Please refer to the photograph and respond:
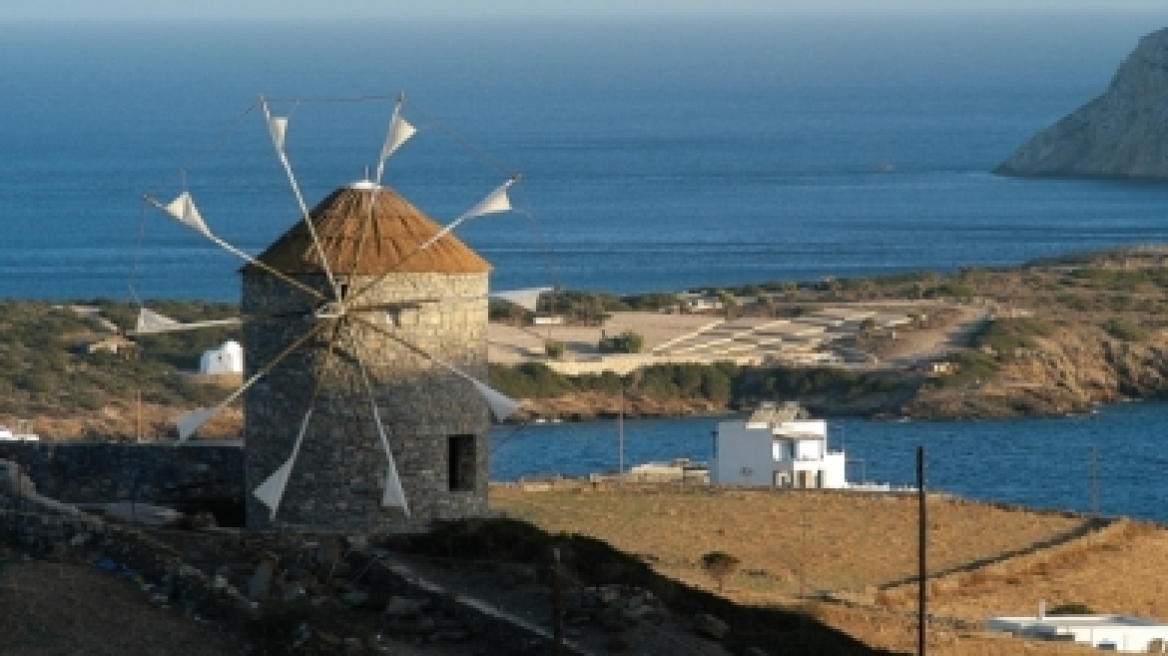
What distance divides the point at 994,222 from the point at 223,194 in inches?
1334

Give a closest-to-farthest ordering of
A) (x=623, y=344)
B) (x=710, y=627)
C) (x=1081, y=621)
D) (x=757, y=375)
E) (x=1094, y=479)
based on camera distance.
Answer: (x=710, y=627) → (x=1081, y=621) → (x=1094, y=479) → (x=757, y=375) → (x=623, y=344)

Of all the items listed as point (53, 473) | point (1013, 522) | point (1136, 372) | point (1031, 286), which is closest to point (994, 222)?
point (1031, 286)

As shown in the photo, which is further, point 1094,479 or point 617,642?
point 1094,479

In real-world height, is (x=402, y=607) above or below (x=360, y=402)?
below

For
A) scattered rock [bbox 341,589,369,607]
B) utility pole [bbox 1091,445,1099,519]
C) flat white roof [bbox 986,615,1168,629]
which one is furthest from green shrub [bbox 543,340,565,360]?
scattered rock [bbox 341,589,369,607]

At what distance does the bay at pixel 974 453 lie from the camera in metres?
67.3

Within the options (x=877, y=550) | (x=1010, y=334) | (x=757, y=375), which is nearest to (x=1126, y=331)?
(x=1010, y=334)

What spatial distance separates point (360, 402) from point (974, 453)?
5243 centimetres

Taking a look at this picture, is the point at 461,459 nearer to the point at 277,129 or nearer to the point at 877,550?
the point at 277,129

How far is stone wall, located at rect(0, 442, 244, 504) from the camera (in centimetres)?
2814

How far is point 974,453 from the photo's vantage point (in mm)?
77312

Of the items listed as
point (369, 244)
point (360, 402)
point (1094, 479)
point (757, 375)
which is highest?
point (369, 244)

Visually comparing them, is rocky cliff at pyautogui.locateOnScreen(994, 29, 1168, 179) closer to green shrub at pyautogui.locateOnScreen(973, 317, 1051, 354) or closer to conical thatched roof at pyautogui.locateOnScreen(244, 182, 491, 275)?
green shrub at pyautogui.locateOnScreen(973, 317, 1051, 354)

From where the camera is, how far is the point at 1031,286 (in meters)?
111
